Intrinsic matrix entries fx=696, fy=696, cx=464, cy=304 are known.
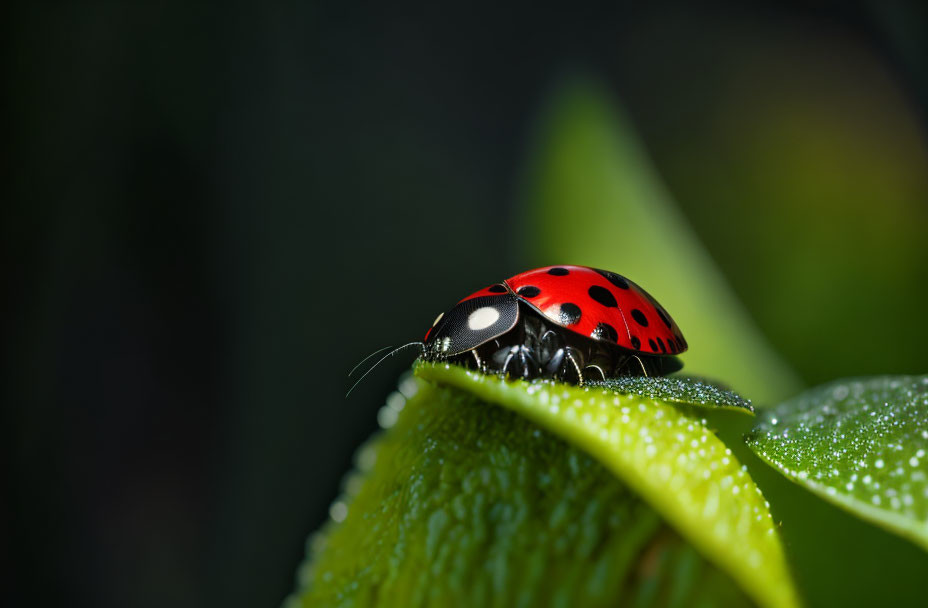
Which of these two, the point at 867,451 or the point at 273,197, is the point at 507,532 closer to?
the point at 867,451

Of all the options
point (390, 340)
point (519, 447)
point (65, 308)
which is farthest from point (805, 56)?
point (65, 308)

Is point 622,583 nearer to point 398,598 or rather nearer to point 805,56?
point 398,598

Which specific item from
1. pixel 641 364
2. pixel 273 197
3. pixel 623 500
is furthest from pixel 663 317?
pixel 273 197

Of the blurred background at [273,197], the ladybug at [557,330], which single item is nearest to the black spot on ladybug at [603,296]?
the ladybug at [557,330]

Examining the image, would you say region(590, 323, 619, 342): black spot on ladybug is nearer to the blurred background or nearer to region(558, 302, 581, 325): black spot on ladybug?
region(558, 302, 581, 325): black spot on ladybug

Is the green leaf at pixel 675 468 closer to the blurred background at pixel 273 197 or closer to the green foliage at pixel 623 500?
the green foliage at pixel 623 500

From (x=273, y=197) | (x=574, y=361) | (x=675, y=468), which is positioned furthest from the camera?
(x=273, y=197)

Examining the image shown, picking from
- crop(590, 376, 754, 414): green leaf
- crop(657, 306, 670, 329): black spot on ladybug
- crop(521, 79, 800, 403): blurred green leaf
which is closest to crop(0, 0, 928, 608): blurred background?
crop(521, 79, 800, 403): blurred green leaf
